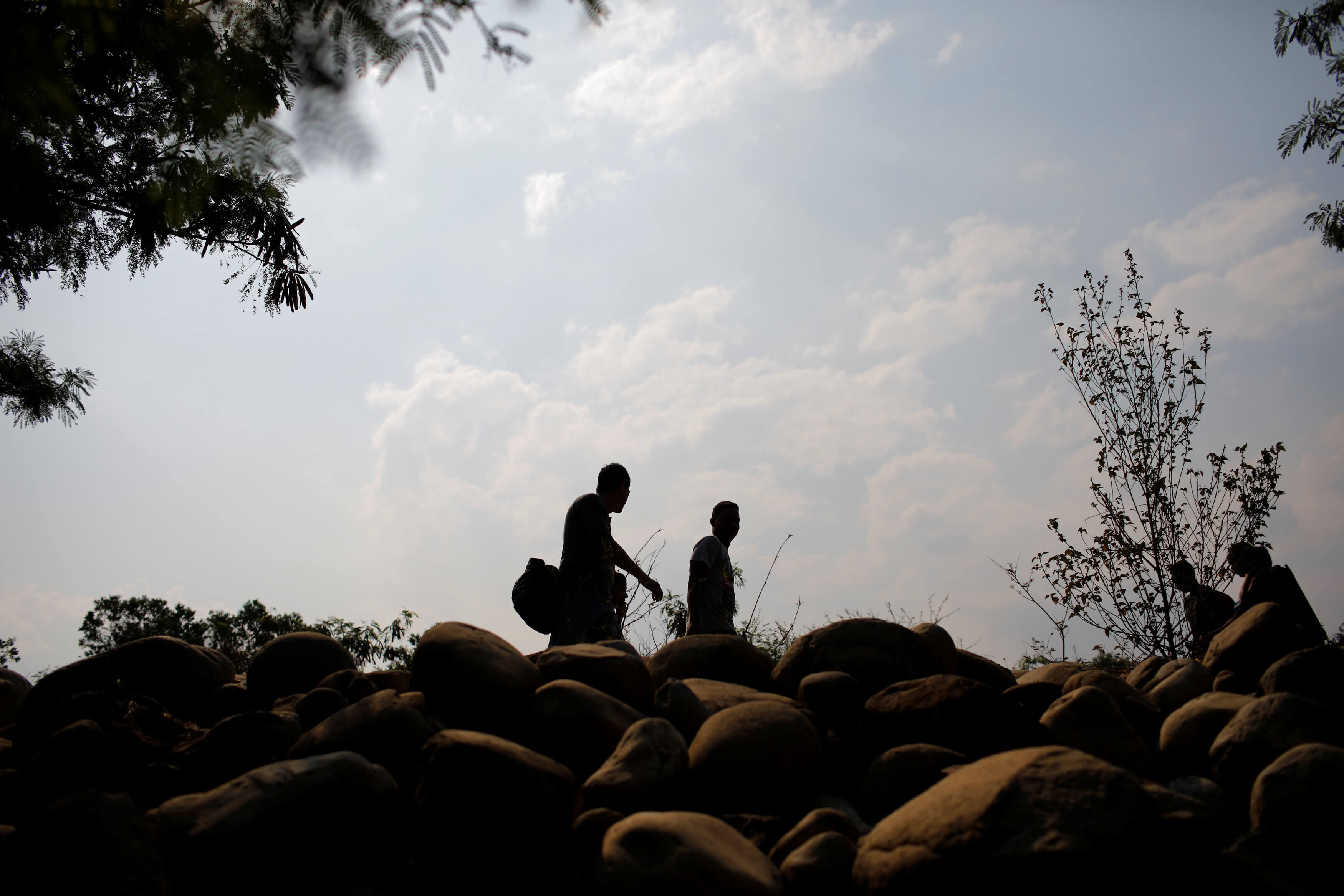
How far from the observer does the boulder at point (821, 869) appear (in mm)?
2104

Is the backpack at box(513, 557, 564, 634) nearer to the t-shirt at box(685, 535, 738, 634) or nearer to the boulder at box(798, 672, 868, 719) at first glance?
the t-shirt at box(685, 535, 738, 634)

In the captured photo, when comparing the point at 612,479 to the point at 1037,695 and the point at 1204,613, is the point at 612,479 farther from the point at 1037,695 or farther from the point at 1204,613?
the point at 1204,613

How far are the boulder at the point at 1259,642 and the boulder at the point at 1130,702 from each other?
1.39 feet

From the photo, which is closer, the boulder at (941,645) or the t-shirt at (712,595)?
the boulder at (941,645)

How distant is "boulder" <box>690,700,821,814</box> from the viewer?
8.52 ft

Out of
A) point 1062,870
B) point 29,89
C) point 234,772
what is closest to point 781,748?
point 1062,870

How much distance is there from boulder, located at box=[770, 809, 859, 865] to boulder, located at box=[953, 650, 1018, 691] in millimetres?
1638

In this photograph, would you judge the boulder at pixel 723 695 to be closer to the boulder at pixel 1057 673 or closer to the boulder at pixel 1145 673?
the boulder at pixel 1057 673

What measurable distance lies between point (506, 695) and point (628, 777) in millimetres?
672

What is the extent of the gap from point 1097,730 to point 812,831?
4.12ft

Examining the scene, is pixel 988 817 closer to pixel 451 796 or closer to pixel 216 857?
pixel 451 796

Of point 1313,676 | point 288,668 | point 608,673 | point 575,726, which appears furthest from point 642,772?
point 1313,676

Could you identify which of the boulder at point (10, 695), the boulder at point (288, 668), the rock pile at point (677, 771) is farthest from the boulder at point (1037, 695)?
the boulder at point (10, 695)

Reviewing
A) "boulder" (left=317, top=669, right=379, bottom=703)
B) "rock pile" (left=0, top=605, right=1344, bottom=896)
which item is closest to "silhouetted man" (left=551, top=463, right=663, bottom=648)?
"rock pile" (left=0, top=605, right=1344, bottom=896)
